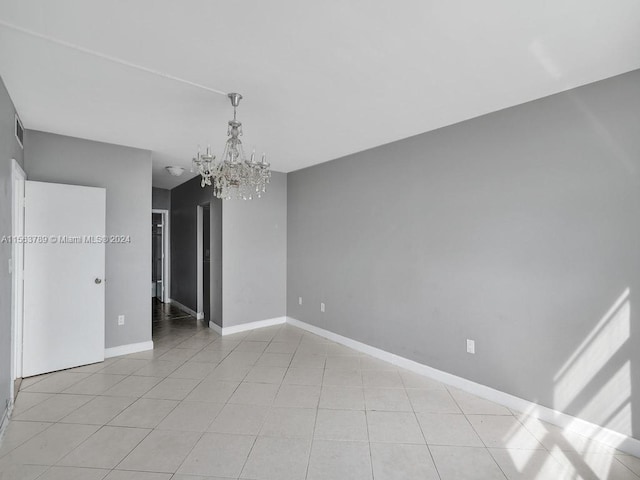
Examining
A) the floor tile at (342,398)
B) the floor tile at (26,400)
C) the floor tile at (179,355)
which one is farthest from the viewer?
the floor tile at (179,355)

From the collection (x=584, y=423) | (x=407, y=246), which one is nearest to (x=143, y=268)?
(x=407, y=246)

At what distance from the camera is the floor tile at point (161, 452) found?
6.23 ft

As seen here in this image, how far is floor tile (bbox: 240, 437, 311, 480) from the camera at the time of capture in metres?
1.85

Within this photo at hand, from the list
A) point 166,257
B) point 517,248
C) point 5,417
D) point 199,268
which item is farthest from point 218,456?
point 166,257

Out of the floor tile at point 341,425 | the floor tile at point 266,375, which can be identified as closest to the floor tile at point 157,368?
the floor tile at point 266,375

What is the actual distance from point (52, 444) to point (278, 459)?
1527mm

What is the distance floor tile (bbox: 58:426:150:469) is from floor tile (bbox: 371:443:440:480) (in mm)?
1603

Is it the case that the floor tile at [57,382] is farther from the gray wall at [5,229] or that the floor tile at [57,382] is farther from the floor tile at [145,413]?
the floor tile at [145,413]

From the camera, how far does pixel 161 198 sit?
6.67 meters

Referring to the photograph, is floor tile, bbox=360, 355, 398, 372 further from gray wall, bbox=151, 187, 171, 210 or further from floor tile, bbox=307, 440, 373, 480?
gray wall, bbox=151, 187, 171, 210

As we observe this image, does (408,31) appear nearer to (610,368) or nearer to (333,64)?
(333,64)

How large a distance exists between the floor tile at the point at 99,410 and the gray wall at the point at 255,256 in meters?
1.94

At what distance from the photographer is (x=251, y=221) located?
4.84m

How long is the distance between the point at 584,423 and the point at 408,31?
2851mm
